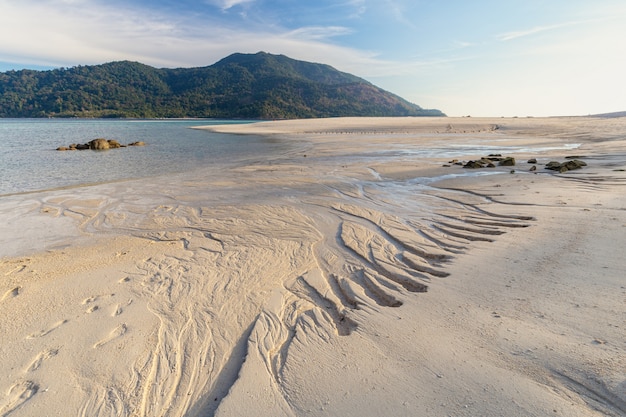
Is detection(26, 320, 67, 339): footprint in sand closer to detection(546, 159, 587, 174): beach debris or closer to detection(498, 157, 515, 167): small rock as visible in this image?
detection(546, 159, 587, 174): beach debris

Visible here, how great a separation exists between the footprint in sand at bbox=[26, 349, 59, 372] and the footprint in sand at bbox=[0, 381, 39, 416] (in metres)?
0.20

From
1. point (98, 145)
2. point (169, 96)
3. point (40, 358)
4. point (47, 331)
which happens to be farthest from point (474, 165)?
point (169, 96)

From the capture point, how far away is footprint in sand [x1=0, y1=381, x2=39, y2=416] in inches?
114

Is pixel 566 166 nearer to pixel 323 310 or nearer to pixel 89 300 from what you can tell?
pixel 323 310

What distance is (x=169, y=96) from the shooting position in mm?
172875

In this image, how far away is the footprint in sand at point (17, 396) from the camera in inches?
114

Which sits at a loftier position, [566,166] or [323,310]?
[566,166]

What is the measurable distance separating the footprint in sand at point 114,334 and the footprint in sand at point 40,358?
0.42m

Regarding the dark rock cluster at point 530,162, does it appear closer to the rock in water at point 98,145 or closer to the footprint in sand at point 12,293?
the footprint in sand at point 12,293

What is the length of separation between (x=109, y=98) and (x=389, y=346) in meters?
191

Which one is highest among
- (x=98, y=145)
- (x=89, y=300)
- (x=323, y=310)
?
(x=323, y=310)

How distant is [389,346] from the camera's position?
350 centimetres

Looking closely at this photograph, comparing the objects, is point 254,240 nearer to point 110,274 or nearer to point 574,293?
point 110,274

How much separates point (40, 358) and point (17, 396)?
543 millimetres
